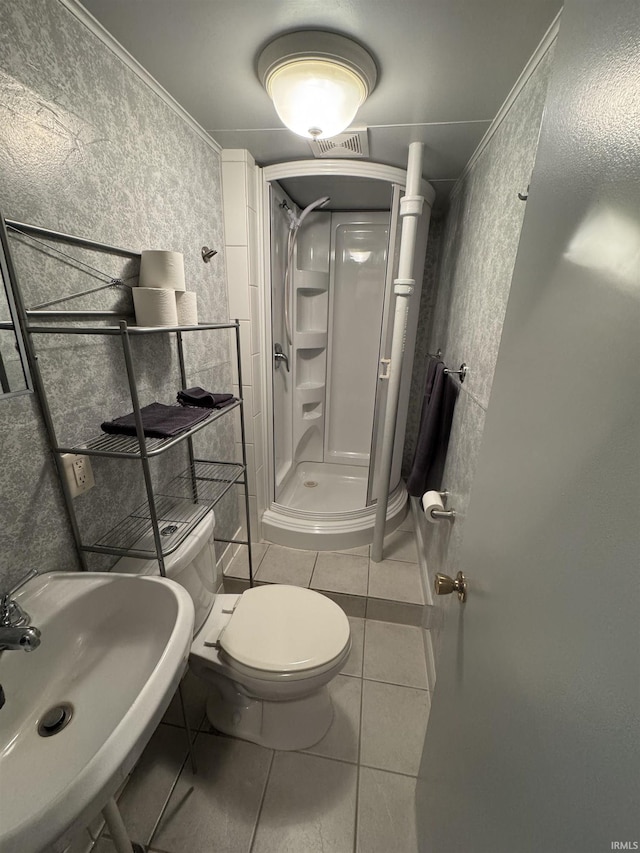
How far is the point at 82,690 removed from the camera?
0.78m

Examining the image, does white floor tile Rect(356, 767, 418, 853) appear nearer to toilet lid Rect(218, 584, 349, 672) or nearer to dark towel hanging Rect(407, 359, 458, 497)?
toilet lid Rect(218, 584, 349, 672)

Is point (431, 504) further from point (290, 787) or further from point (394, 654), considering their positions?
point (290, 787)

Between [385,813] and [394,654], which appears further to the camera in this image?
[394,654]

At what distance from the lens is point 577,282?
413 millimetres

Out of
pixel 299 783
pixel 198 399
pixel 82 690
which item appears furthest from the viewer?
pixel 198 399

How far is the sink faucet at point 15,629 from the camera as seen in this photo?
640 millimetres

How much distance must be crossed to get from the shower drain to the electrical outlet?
478mm

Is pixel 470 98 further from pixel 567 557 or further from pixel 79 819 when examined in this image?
pixel 79 819

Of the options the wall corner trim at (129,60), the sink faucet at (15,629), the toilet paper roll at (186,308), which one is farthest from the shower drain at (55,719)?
the wall corner trim at (129,60)

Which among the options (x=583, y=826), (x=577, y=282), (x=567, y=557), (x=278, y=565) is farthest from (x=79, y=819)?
(x=278, y=565)

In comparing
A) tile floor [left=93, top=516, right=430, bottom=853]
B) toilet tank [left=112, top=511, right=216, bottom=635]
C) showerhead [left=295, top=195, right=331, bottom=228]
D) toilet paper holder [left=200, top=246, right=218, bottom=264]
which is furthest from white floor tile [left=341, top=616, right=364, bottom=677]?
showerhead [left=295, top=195, right=331, bottom=228]

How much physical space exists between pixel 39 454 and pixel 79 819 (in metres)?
0.70

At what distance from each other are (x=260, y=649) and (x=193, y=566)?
340 mm

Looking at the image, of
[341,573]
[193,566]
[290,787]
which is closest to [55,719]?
[193,566]
